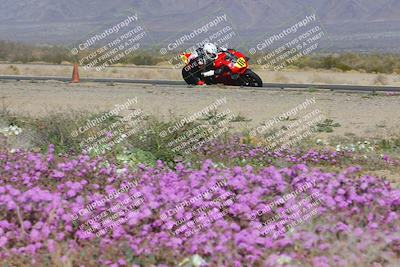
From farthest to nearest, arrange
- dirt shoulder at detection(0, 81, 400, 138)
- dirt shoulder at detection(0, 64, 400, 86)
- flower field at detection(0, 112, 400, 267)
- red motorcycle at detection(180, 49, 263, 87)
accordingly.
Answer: dirt shoulder at detection(0, 64, 400, 86), red motorcycle at detection(180, 49, 263, 87), dirt shoulder at detection(0, 81, 400, 138), flower field at detection(0, 112, 400, 267)

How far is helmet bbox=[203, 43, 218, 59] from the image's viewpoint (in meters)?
23.3

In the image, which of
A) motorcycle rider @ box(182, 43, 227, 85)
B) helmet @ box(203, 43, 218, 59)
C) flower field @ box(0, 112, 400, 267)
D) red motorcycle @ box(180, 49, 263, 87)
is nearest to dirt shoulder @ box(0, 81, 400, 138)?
red motorcycle @ box(180, 49, 263, 87)

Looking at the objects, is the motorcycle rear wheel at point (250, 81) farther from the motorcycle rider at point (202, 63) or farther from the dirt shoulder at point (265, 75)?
the dirt shoulder at point (265, 75)

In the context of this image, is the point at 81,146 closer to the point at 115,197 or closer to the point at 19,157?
the point at 19,157

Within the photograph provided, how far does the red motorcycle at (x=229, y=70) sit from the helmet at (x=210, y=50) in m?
0.16

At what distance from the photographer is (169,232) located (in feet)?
18.4

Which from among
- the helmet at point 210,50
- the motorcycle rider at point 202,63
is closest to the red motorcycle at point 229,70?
the motorcycle rider at point 202,63

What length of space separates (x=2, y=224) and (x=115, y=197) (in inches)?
38.2

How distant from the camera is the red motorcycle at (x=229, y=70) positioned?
76.7ft

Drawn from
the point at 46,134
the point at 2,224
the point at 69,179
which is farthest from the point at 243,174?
the point at 46,134

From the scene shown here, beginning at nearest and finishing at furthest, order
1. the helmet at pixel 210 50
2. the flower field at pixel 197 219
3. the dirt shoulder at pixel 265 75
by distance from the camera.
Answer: the flower field at pixel 197 219, the helmet at pixel 210 50, the dirt shoulder at pixel 265 75

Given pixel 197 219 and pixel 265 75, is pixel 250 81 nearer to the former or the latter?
pixel 265 75

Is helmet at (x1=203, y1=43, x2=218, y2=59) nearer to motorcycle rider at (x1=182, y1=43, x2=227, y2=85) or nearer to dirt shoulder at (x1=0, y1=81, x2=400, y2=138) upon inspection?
motorcycle rider at (x1=182, y1=43, x2=227, y2=85)

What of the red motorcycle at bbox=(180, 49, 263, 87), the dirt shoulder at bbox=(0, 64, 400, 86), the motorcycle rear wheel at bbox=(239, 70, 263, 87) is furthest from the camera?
the dirt shoulder at bbox=(0, 64, 400, 86)
